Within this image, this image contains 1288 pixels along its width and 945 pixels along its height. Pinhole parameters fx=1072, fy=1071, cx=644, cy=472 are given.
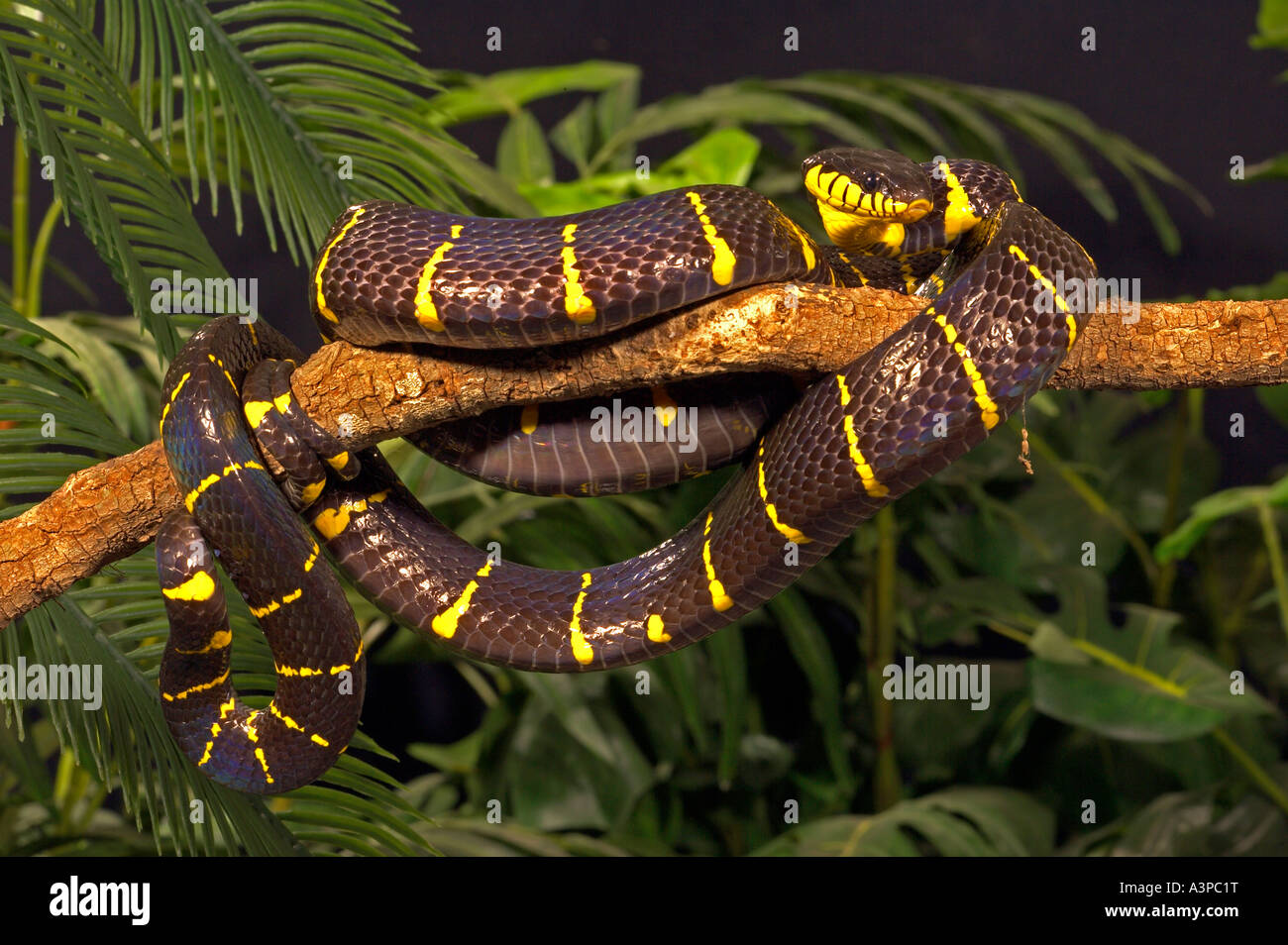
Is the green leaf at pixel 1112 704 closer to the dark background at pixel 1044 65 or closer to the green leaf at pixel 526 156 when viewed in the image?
the dark background at pixel 1044 65

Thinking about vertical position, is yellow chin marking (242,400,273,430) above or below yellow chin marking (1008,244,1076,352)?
below

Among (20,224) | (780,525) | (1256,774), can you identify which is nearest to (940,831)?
(1256,774)

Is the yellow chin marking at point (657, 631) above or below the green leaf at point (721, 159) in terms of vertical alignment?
below

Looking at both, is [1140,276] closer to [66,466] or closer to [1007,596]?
[1007,596]

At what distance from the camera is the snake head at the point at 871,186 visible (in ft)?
4.69

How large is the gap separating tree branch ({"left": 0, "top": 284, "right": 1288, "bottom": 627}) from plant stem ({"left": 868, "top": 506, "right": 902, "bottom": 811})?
5.16 feet

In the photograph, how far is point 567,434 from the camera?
1520 millimetres

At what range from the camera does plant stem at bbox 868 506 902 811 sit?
297 cm

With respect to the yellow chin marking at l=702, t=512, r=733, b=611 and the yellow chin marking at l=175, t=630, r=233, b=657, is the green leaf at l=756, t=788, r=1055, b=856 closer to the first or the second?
the yellow chin marking at l=702, t=512, r=733, b=611

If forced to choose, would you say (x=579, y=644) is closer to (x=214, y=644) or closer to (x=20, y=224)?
(x=214, y=644)

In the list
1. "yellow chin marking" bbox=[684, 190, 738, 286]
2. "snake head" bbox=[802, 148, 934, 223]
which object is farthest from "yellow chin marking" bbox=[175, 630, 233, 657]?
"snake head" bbox=[802, 148, 934, 223]

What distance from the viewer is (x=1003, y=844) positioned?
2609mm

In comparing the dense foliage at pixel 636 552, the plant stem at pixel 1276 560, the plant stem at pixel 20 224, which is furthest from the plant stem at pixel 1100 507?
the plant stem at pixel 20 224

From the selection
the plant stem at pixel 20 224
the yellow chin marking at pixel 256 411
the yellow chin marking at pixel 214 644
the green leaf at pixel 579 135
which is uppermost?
the green leaf at pixel 579 135
